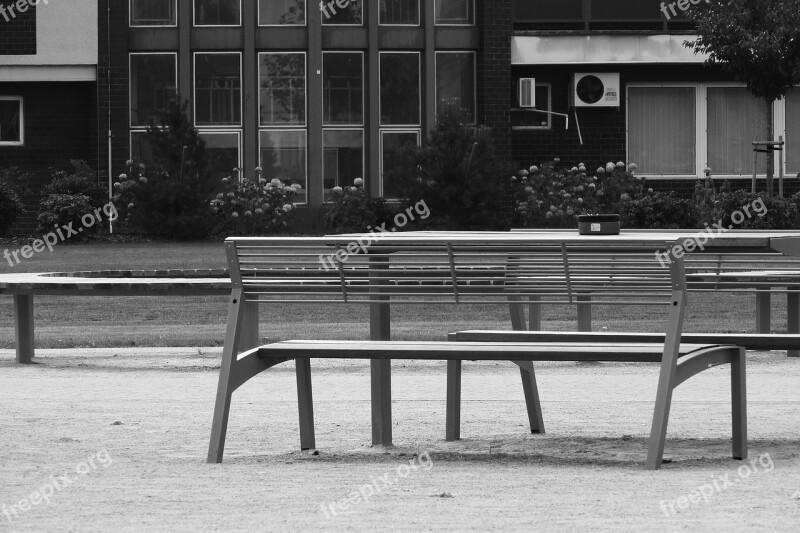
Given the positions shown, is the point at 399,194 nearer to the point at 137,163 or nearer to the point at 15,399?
the point at 137,163

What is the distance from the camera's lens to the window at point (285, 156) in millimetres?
30891

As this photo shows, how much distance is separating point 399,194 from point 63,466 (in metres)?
21.4

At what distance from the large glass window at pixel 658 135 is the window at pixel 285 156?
6801 millimetres

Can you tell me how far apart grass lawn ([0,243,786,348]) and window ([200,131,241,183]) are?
959cm

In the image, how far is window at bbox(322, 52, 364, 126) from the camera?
1214 inches

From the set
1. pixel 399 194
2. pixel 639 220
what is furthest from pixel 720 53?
A: pixel 399 194

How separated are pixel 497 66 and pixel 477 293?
24.5 meters

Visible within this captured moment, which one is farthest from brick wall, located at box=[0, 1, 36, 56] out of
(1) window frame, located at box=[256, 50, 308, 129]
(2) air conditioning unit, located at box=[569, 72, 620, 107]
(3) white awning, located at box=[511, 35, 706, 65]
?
(2) air conditioning unit, located at box=[569, 72, 620, 107]

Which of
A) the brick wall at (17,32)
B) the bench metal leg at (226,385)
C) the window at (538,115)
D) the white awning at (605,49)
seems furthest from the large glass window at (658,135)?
the bench metal leg at (226,385)

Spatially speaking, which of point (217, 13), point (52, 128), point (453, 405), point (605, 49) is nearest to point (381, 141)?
point (217, 13)

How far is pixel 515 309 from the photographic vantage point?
25.3 ft

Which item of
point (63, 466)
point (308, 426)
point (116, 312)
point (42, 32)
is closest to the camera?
point (63, 466)

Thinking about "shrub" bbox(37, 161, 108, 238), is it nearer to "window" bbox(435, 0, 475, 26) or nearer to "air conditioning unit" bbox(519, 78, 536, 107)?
"window" bbox(435, 0, 475, 26)

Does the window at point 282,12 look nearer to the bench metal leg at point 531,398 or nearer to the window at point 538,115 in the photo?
the window at point 538,115
